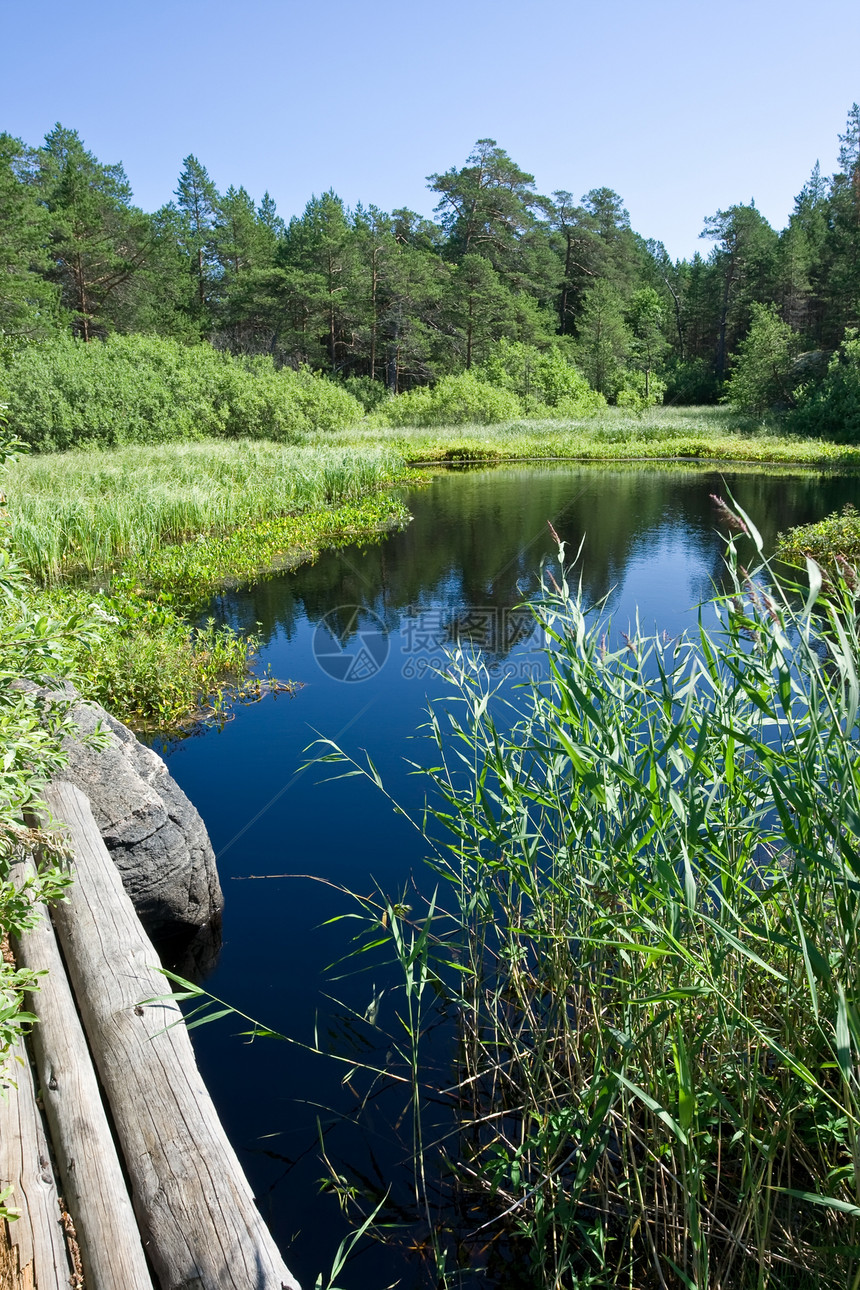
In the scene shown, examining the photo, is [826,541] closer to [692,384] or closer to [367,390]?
[367,390]

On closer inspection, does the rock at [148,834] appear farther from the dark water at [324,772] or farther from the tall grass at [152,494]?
the tall grass at [152,494]

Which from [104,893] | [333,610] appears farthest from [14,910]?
[333,610]

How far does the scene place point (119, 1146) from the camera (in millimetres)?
1854

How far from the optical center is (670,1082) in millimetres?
1847

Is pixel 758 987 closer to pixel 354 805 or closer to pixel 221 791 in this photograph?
pixel 354 805

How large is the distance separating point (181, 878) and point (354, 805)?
4.78ft

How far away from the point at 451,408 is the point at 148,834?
30.2 metres

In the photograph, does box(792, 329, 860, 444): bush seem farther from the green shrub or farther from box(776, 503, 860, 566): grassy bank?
box(776, 503, 860, 566): grassy bank

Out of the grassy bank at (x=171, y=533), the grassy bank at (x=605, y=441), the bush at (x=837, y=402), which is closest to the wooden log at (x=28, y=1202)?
the grassy bank at (x=171, y=533)

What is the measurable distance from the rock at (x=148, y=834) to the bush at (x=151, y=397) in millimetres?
17970

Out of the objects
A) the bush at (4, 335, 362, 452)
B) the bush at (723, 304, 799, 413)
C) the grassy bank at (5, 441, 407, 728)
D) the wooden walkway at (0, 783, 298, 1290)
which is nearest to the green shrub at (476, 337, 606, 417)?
the bush at (723, 304, 799, 413)

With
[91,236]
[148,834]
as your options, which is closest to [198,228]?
[91,236]

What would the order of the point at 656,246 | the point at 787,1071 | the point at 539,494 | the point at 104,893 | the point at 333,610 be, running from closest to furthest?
the point at 787,1071
the point at 104,893
the point at 333,610
the point at 539,494
the point at 656,246

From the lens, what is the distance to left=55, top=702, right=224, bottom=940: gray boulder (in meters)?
3.21
